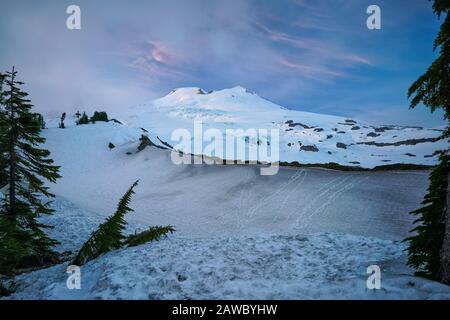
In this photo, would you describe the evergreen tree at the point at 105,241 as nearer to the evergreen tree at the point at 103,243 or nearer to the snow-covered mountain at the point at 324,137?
the evergreen tree at the point at 103,243

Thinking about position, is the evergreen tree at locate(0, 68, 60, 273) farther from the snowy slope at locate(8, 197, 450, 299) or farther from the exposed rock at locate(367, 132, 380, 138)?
the exposed rock at locate(367, 132, 380, 138)

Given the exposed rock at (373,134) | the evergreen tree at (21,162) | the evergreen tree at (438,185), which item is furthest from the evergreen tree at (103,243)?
the exposed rock at (373,134)

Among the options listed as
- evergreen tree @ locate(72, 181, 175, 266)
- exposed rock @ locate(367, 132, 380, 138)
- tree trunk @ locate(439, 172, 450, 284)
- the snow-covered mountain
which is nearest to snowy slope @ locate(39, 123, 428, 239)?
evergreen tree @ locate(72, 181, 175, 266)

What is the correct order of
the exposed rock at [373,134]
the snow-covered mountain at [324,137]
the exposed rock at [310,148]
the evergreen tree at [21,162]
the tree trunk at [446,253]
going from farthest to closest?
1. the exposed rock at [373,134]
2. the exposed rock at [310,148]
3. the snow-covered mountain at [324,137]
4. the evergreen tree at [21,162]
5. the tree trunk at [446,253]

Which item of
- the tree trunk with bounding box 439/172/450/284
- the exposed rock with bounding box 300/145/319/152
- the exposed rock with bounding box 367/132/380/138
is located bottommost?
the tree trunk with bounding box 439/172/450/284

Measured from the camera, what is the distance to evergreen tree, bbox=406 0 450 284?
21.0ft

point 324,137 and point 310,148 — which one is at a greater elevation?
point 324,137

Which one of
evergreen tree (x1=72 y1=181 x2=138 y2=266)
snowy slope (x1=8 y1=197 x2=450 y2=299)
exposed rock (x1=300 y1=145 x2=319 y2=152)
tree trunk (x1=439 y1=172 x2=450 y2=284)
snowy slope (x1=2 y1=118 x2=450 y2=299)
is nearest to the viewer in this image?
tree trunk (x1=439 y1=172 x2=450 y2=284)

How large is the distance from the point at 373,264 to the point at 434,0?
22.9ft

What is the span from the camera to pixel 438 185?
6836 millimetres

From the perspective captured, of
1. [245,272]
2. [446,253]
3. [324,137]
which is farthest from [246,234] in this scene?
[324,137]

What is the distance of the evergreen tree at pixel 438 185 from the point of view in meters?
6.39

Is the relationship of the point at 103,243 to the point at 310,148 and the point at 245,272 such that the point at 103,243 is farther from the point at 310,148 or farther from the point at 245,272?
the point at 310,148
